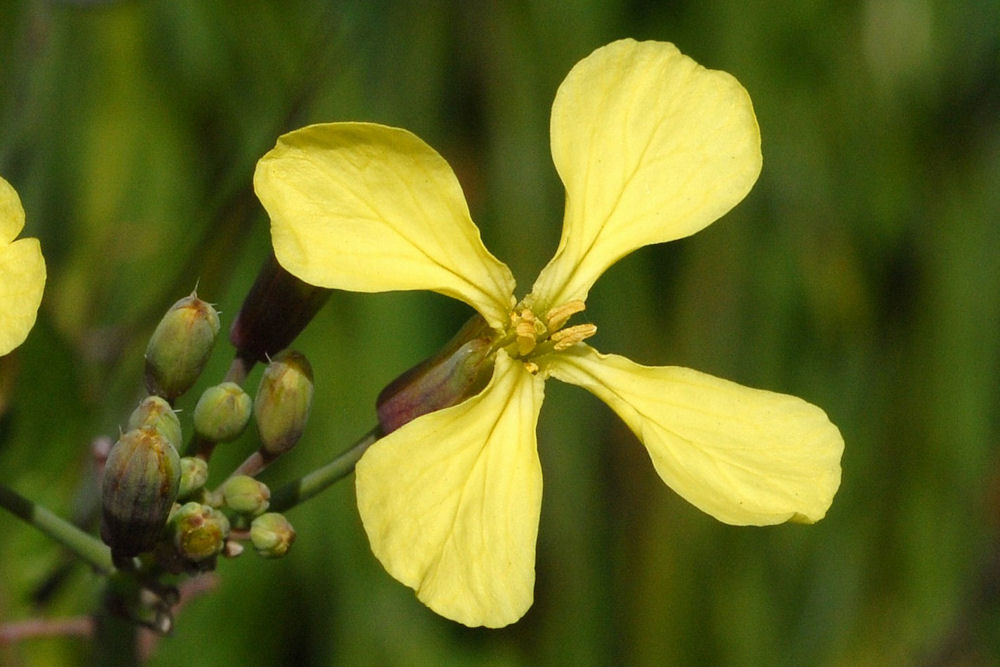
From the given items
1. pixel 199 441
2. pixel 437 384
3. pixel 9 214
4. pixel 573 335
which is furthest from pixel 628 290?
pixel 9 214

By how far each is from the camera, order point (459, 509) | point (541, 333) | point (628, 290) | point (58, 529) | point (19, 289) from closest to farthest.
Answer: point (19, 289), point (459, 509), point (58, 529), point (541, 333), point (628, 290)

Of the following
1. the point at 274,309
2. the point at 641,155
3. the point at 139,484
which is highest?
the point at 641,155

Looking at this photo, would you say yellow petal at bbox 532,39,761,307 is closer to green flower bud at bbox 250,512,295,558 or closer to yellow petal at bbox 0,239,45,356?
green flower bud at bbox 250,512,295,558

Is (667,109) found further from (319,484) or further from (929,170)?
(929,170)

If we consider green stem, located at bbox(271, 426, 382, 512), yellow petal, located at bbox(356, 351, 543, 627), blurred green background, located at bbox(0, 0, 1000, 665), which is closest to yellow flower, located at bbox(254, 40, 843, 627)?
yellow petal, located at bbox(356, 351, 543, 627)

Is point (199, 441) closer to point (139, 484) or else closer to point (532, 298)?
point (139, 484)

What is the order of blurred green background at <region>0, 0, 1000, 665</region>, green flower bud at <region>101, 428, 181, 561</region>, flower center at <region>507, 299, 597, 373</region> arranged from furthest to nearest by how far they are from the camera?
blurred green background at <region>0, 0, 1000, 665</region>
flower center at <region>507, 299, 597, 373</region>
green flower bud at <region>101, 428, 181, 561</region>

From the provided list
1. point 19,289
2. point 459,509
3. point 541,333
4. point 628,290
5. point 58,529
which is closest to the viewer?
point 19,289
